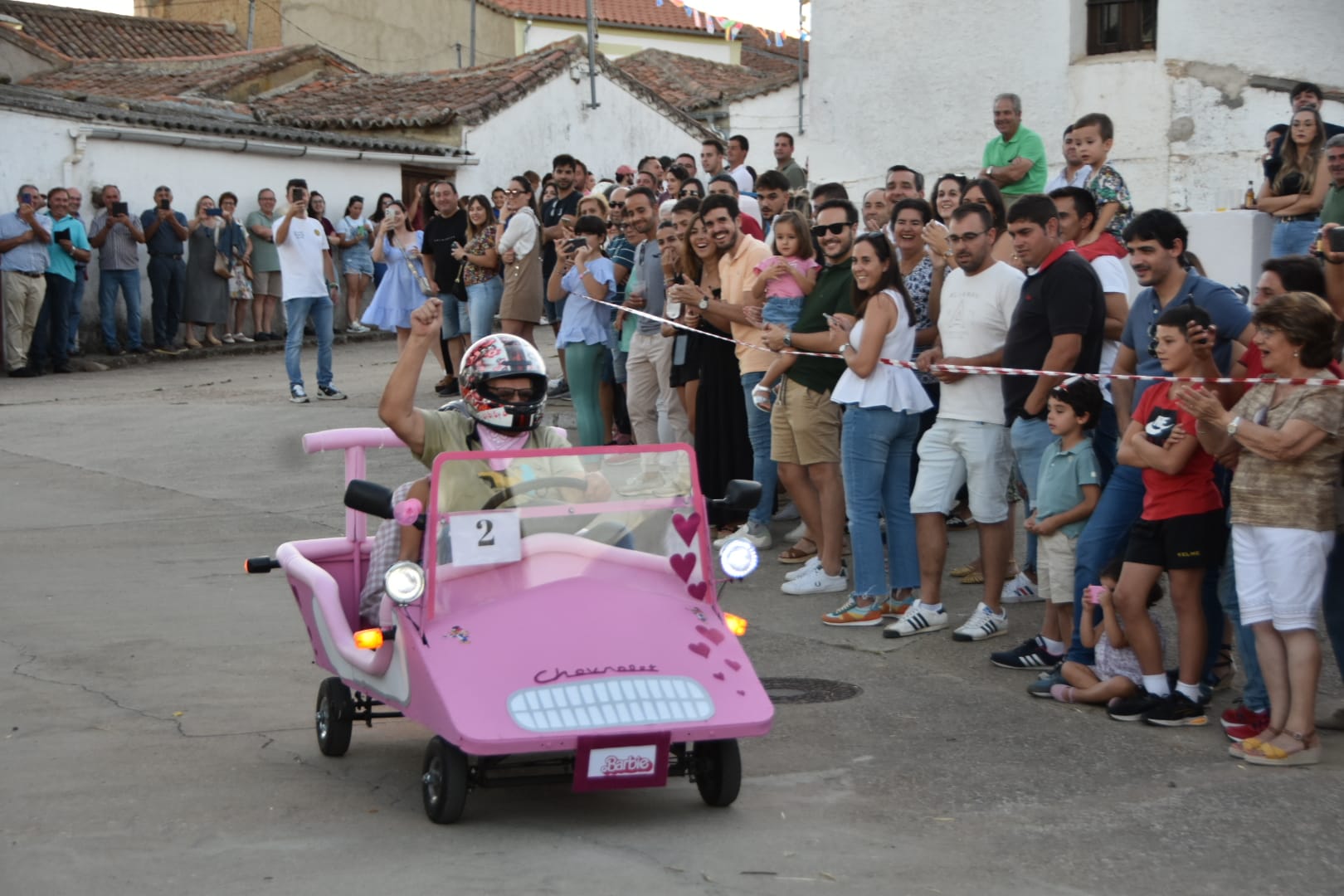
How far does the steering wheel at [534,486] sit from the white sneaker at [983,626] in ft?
10.1

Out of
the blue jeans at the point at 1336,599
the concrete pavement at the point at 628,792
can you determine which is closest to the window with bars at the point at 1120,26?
the concrete pavement at the point at 628,792

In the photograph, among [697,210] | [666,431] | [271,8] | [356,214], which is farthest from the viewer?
[271,8]

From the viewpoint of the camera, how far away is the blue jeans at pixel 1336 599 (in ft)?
22.0

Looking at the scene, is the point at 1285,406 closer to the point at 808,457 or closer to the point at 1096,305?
the point at 1096,305

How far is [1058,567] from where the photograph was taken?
7.84 meters

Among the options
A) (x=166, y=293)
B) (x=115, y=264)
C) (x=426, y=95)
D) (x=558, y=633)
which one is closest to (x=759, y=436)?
(x=558, y=633)

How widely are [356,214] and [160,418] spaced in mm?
10649

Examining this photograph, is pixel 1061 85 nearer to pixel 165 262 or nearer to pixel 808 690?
pixel 808 690

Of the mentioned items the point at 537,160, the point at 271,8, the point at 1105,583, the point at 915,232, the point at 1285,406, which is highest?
the point at 271,8

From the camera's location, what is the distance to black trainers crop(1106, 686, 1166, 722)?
6.99 metres

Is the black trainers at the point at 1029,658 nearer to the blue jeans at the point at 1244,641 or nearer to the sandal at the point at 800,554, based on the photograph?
the blue jeans at the point at 1244,641

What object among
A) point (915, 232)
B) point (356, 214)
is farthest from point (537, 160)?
point (915, 232)

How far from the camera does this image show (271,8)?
153 feet

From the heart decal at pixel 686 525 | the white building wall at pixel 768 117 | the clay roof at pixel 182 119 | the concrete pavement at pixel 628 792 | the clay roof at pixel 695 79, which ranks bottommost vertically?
the concrete pavement at pixel 628 792
